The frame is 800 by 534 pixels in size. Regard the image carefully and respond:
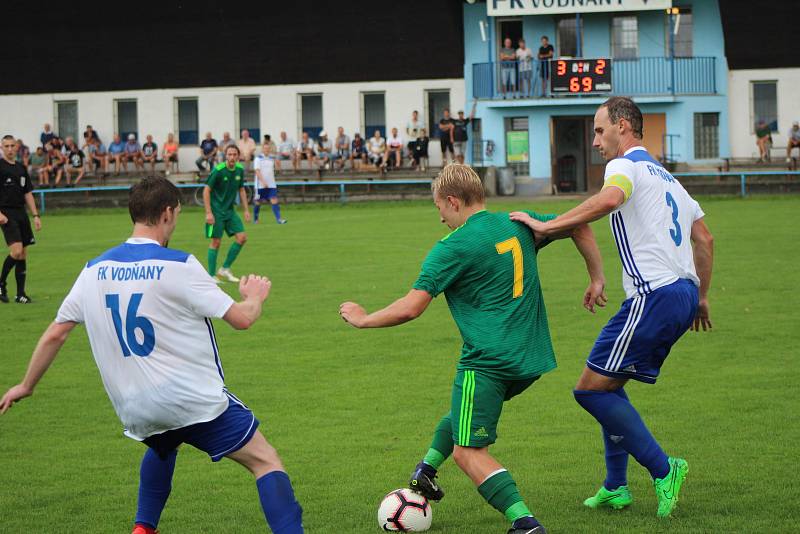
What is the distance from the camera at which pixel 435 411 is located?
29.8ft

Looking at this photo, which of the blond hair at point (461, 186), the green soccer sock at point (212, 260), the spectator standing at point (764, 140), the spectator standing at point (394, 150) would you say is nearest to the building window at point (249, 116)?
the spectator standing at point (394, 150)

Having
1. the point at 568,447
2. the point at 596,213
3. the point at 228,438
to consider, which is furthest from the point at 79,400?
the point at 596,213

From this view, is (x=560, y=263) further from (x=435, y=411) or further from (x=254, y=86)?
(x=254, y=86)

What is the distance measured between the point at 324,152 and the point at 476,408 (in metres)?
38.9

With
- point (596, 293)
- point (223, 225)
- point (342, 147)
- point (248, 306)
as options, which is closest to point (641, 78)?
point (342, 147)

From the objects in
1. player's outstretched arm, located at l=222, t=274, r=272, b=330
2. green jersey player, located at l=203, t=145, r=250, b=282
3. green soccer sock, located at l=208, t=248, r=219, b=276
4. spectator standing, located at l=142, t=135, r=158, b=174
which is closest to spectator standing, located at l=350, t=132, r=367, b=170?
spectator standing, located at l=142, t=135, r=158, b=174

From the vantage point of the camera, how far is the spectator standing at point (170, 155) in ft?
150

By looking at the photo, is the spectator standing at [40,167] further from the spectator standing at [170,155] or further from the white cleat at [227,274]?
the white cleat at [227,274]

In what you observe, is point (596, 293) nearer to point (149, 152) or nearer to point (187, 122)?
point (149, 152)

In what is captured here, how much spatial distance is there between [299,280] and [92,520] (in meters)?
11.7

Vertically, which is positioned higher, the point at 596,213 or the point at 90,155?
the point at 90,155

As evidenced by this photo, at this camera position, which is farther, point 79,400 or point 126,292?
point 79,400

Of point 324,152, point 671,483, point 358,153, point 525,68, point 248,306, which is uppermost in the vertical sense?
point 525,68

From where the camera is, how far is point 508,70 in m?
43.3
